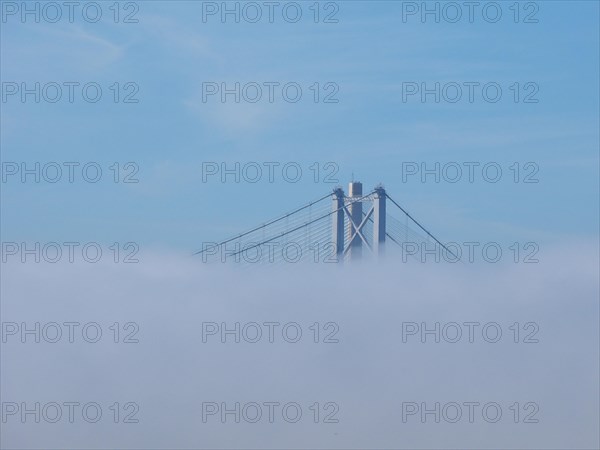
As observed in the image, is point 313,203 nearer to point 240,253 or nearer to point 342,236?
point 342,236

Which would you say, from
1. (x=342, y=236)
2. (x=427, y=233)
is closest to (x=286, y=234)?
(x=342, y=236)

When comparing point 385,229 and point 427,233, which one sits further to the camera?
point 385,229

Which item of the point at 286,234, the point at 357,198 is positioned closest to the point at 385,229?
the point at 357,198

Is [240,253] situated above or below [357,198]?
below

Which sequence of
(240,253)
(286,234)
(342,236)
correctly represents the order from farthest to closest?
(342,236) → (286,234) → (240,253)

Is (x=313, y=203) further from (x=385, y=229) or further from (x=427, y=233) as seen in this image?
(x=427, y=233)

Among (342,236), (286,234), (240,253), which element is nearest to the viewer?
(240,253)
